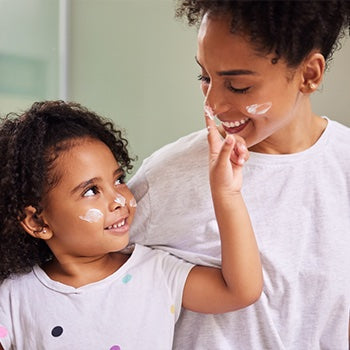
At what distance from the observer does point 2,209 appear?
3.33 ft

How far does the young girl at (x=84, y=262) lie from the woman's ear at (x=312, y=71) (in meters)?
0.17

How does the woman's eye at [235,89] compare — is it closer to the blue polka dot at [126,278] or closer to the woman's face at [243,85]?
the woman's face at [243,85]

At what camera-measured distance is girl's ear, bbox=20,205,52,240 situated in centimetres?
101

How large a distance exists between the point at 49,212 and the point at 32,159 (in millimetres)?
97

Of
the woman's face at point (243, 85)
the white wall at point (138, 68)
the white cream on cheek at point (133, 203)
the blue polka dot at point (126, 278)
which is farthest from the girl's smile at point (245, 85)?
the white wall at point (138, 68)

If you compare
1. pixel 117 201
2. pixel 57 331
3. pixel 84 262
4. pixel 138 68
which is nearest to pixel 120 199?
pixel 117 201

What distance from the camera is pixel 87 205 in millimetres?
963

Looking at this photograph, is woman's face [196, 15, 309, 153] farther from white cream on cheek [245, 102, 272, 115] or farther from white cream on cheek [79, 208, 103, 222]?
white cream on cheek [79, 208, 103, 222]

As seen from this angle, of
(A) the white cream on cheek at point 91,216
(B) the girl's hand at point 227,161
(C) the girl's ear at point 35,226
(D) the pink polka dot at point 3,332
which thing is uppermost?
(B) the girl's hand at point 227,161

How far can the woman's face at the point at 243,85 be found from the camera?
841mm

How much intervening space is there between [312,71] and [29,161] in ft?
1.64

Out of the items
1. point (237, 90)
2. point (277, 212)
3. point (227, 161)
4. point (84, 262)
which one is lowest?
point (84, 262)

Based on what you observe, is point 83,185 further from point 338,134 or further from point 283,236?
point 338,134

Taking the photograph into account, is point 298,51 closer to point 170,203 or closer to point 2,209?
point 170,203
